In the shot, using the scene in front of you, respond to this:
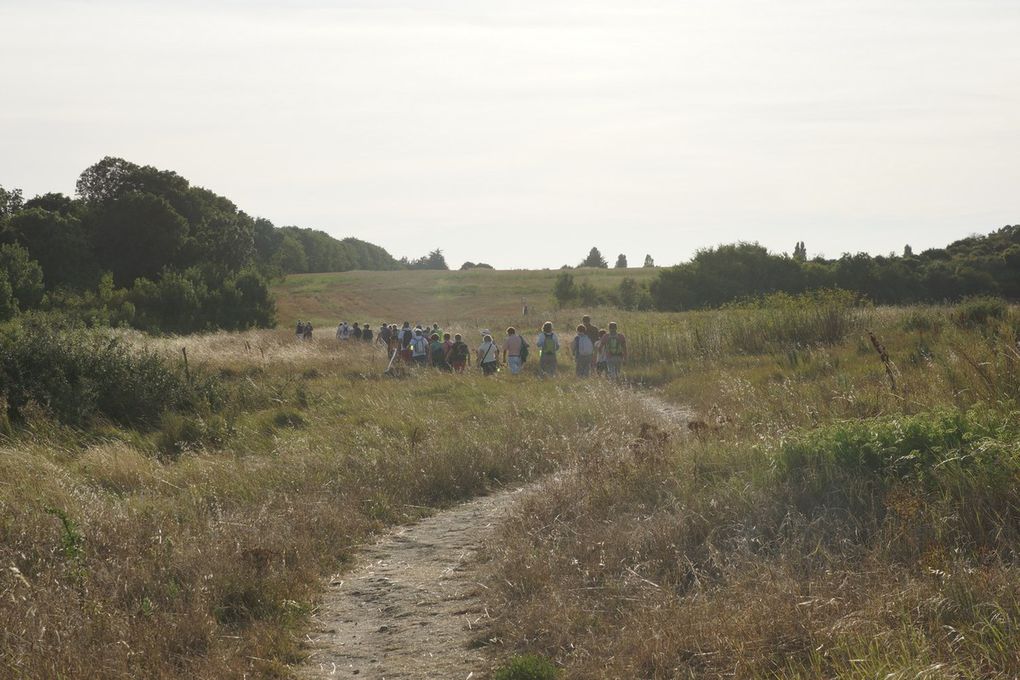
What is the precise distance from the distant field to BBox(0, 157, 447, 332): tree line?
32.8 feet

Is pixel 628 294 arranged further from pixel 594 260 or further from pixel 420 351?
pixel 594 260

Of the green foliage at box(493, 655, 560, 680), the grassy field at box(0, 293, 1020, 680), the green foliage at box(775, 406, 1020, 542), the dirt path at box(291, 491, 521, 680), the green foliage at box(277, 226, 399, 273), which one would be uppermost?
the green foliage at box(277, 226, 399, 273)

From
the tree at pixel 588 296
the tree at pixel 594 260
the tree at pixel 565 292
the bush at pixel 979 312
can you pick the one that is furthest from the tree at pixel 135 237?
the tree at pixel 594 260

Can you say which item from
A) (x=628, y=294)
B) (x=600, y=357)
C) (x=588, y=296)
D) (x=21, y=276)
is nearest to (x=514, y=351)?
(x=600, y=357)

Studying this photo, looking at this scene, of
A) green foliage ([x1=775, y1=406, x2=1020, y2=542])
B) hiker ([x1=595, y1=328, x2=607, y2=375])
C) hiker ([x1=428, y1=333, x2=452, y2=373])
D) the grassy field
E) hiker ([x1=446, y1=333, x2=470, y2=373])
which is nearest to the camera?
the grassy field

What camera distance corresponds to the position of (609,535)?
7582 millimetres

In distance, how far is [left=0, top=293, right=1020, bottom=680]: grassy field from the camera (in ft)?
17.5

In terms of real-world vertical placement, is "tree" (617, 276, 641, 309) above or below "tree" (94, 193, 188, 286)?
below

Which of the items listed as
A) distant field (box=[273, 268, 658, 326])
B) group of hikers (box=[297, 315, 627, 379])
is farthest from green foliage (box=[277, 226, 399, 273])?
group of hikers (box=[297, 315, 627, 379])

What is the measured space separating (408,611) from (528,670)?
186cm

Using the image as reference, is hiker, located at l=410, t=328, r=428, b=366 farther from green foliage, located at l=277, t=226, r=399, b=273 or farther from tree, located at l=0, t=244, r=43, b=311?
green foliage, located at l=277, t=226, r=399, b=273

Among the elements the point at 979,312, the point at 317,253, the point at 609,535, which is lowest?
the point at 609,535

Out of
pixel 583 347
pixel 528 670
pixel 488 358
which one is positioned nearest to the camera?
pixel 528 670

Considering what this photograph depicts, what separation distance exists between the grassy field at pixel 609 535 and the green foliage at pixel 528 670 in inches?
8.2
